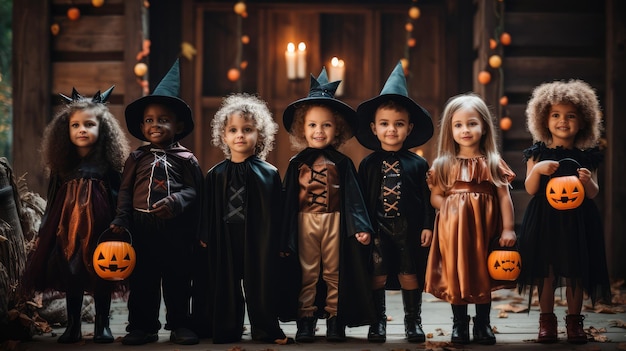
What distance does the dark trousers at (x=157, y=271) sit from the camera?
171 inches

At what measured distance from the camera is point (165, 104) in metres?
4.55

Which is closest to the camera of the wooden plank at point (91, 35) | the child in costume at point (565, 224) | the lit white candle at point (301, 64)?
the child in costume at point (565, 224)

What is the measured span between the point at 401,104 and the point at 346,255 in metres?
1.12

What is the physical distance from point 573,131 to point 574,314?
1.23 m

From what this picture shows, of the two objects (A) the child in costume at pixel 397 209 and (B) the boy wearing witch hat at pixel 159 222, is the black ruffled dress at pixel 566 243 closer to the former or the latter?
(A) the child in costume at pixel 397 209

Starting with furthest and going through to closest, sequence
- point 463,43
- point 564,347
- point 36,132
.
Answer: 1. point 463,43
2. point 36,132
3. point 564,347

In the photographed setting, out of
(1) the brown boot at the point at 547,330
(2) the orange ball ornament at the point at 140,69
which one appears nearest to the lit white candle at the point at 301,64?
(2) the orange ball ornament at the point at 140,69

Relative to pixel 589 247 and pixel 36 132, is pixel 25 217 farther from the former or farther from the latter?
pixel 589 247

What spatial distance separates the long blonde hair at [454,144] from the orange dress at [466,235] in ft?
0.13

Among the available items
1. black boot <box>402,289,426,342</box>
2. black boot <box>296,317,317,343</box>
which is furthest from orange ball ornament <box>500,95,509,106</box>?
black boot <box>296,317,317,343</box>

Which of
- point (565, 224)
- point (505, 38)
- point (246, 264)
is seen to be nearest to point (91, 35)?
point (246, 264)

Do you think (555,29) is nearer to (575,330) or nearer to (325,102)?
(325,102)

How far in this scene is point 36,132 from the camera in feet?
21.2

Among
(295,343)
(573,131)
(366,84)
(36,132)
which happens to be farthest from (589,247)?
(36,132)
